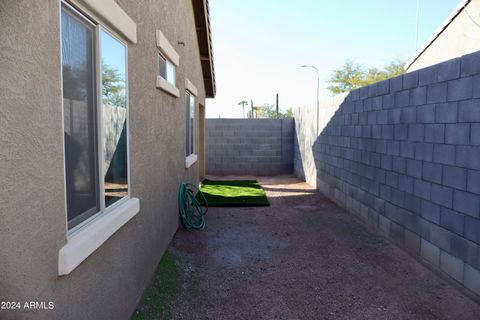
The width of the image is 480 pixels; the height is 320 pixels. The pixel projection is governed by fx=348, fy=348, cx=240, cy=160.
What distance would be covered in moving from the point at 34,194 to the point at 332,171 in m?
7.75

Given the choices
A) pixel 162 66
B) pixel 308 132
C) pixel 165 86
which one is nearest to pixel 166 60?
pixel 162 66

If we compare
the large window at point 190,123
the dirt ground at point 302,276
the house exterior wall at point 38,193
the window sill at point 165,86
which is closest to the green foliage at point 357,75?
the large window at point 190,123

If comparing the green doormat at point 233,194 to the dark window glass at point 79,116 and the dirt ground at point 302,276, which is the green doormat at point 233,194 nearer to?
the dirt ground at point 302,276

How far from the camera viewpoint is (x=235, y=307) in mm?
3561

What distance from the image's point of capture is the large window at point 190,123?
778 cm

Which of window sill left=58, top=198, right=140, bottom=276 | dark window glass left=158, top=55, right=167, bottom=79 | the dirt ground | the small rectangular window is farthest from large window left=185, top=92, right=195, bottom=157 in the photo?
window sill left=58, top=198, right=140, bottom=276

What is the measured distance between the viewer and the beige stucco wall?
1065 centimetres

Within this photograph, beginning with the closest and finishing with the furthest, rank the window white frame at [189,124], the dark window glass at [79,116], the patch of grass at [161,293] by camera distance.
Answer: the dark window glass at [79,116] → the patch of grass at [161,293] → the window white frame at [189,124]

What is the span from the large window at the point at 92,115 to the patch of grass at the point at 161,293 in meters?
1.11

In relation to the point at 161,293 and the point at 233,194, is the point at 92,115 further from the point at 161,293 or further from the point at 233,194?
the point at 233,194

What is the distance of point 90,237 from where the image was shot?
7.16ft

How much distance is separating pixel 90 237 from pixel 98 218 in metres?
0.33

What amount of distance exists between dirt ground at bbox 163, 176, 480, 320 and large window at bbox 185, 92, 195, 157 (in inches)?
84.9

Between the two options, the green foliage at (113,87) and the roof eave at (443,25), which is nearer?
the green foliage at (113,87)
